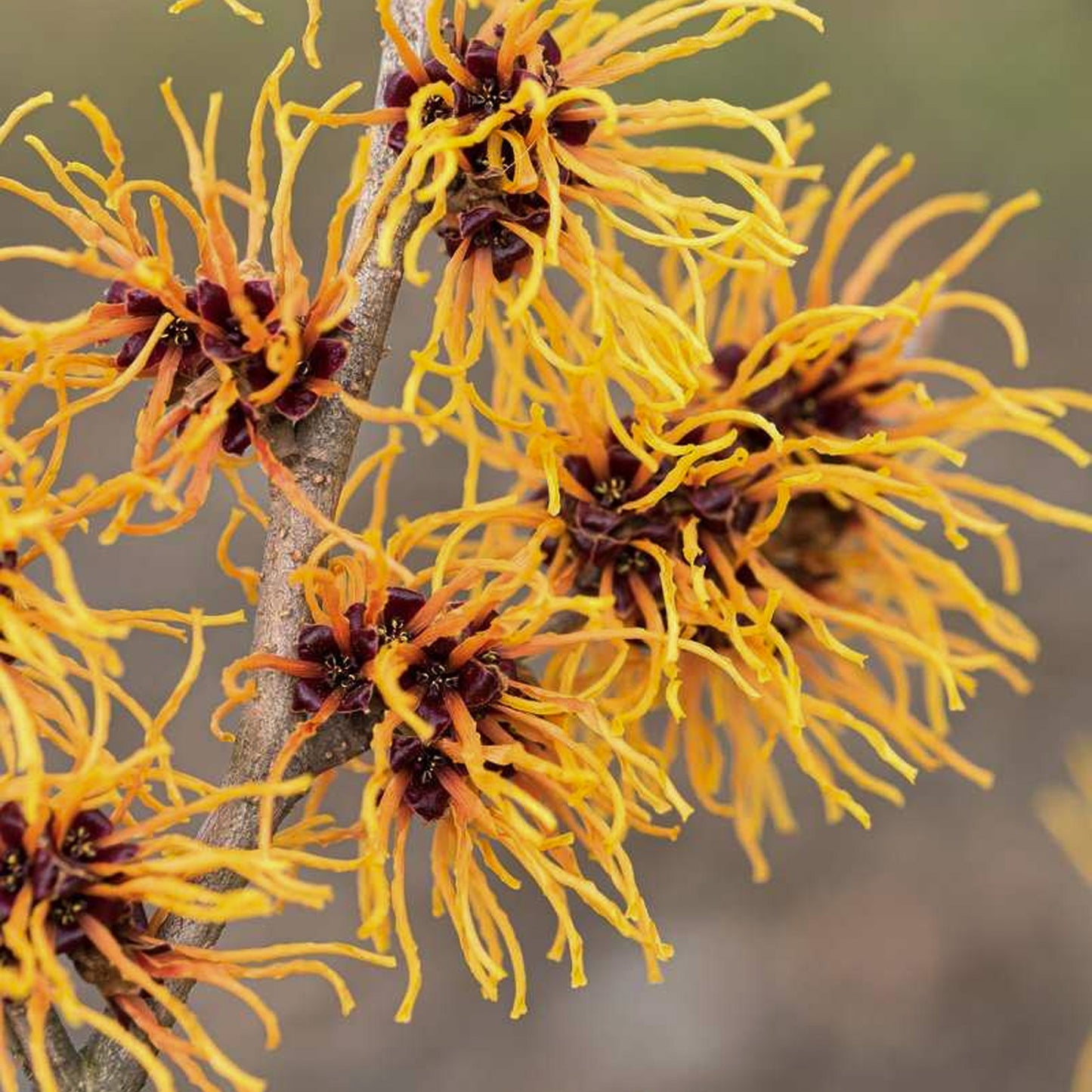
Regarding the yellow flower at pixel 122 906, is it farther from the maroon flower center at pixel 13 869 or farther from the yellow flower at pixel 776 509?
the yellow flower at pixel 776 509

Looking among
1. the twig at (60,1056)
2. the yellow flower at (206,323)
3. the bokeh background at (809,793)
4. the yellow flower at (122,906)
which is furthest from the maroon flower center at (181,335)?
the bokeh background at (809,793)

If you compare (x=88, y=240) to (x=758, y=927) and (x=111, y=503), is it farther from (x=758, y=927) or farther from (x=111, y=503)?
(x=758, y=927)

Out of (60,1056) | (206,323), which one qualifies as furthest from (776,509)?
(60,1056)

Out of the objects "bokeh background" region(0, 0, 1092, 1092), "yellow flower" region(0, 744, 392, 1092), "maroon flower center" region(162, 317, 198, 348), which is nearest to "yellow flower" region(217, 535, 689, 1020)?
"yellow flower" region(0, 744, 392, 1092)

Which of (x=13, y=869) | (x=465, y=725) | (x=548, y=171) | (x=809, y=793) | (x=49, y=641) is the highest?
(x=548, y=171)

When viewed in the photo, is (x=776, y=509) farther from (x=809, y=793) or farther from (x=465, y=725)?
(x=809, y=793)

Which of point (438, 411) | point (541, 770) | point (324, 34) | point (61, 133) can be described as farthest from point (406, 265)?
point (324, 34)

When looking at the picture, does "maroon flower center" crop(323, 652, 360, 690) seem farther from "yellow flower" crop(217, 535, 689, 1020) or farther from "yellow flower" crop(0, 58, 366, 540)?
"yellow flower" crop(0, 58, 366, 540)
